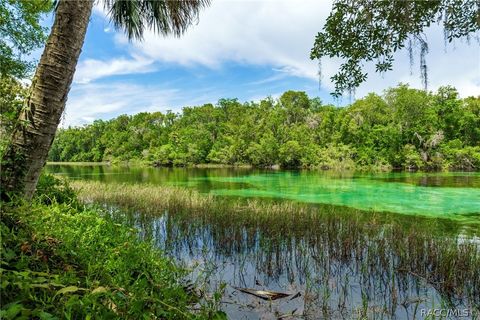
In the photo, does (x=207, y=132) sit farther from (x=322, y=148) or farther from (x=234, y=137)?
(x=322, y=148)

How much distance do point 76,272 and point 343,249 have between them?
599 cm

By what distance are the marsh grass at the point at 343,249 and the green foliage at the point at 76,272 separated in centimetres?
221

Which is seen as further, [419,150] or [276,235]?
[419,150]

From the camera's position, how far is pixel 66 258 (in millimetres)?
2893

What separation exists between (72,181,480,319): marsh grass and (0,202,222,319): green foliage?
7.25 feet

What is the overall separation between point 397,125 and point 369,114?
634 cm

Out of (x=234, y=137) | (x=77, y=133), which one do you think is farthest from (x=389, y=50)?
(x=77, y=133)

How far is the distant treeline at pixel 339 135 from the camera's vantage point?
47.7m

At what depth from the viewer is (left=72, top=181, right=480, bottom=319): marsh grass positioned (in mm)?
5332

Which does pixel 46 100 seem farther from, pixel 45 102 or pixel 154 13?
pixel 154 13

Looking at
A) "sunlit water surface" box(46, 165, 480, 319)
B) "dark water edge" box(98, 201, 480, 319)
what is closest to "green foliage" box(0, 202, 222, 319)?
"dark water edge" box(98, 201, 480, 319)

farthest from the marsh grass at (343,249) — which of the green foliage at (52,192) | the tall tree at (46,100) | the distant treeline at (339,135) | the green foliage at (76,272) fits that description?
the distant treeline at (339,135)

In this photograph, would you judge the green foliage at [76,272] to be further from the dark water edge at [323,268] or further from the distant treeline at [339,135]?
the distant treeline at [339,135]

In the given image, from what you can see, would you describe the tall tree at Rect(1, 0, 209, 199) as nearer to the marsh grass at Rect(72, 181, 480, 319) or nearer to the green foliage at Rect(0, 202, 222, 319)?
the green foliage at Rect(0, 202, 222, 319)
